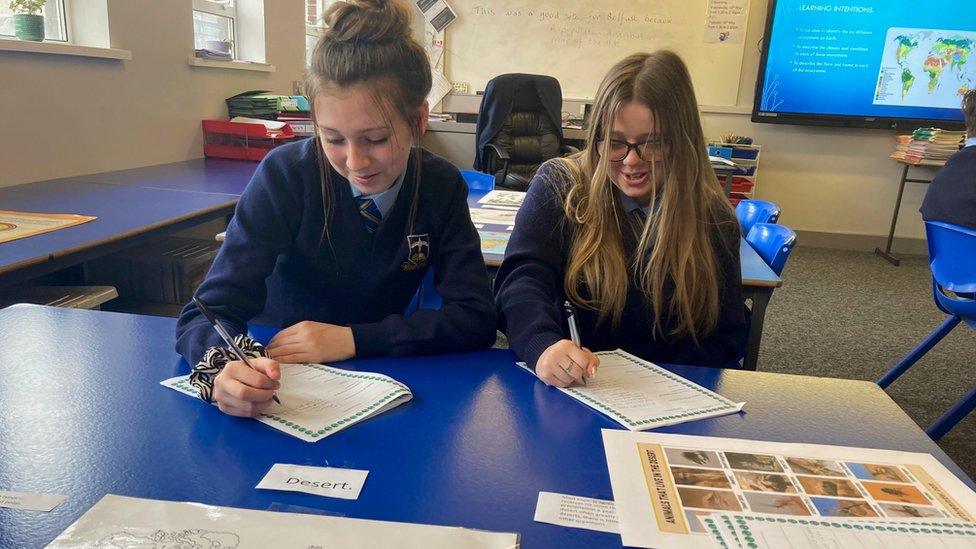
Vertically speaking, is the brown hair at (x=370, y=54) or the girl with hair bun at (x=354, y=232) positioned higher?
the brown hair at (x=370, y=54)

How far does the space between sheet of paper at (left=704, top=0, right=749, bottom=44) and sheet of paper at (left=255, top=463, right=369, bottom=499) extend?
15.8ft

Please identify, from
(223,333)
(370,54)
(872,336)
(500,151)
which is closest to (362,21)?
(370,54)

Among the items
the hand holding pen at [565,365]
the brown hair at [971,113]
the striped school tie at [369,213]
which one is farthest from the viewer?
the brown hair at [971,113]

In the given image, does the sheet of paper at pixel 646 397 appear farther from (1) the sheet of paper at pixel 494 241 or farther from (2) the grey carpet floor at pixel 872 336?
(2) the grey carpet floor at pixel 872 336

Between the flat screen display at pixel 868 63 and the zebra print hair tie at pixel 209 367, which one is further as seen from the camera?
the flat screen display at pixel 868 63

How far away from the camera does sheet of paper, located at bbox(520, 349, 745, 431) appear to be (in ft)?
2.68

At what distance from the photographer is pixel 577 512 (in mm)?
616

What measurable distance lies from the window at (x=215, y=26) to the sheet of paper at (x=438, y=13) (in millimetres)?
1799

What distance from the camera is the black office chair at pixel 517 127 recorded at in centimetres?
410

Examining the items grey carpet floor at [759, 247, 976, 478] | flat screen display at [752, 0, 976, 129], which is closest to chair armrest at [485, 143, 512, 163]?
grey carpet floor at [759, 247, 976, 478]

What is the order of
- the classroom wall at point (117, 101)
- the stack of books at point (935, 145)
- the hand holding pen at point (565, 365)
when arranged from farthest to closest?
the stack of books at point (935, 145) → the classroom wall at point (117, 101) → the hand holding pen at point (565, 365)

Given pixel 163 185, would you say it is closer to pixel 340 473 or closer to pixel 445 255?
pixel 445 255

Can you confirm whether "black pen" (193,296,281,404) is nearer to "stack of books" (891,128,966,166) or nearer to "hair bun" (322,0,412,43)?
"hair bun" (322,0,412,43)

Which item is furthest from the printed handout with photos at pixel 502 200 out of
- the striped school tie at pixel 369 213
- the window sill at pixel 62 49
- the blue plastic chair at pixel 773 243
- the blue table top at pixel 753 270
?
the window sill at pixel 62 49
